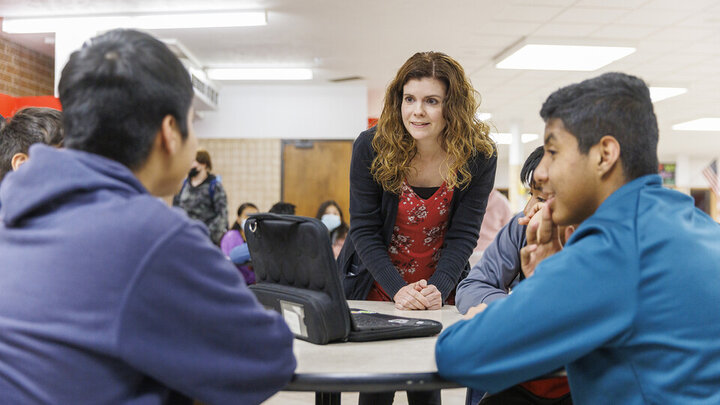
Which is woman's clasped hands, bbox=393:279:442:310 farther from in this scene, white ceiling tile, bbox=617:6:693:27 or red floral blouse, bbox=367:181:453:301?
white ceiling tile, bbox=617:6:693:27

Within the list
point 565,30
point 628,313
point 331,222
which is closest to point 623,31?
point 565,30

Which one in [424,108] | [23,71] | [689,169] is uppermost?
[23,71]

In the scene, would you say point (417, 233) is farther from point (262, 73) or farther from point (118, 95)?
point (262, 73)

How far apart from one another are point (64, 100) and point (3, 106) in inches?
156

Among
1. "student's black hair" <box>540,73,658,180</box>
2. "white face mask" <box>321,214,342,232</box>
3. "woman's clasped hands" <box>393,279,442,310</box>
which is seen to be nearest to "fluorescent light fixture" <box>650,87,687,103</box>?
"white face mask" <box>321,214,342,232</box>

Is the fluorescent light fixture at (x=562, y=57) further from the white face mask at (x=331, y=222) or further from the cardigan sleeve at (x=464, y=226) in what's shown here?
the cardigan sleeve at (x=464, y=226)

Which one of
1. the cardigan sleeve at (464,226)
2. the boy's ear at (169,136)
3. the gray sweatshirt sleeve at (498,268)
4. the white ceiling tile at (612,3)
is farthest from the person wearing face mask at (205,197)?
the boy's ear at (169,136)

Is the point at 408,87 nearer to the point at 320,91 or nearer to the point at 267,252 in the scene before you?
the point at 267,252

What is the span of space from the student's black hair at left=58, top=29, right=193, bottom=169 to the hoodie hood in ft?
0.11

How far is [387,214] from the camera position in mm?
1998

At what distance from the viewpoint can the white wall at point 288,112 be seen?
30.7ft

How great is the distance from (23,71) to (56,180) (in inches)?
297

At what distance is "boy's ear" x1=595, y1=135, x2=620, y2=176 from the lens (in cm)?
96

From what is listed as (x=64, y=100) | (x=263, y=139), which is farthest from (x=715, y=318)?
(x=263, y=139)
